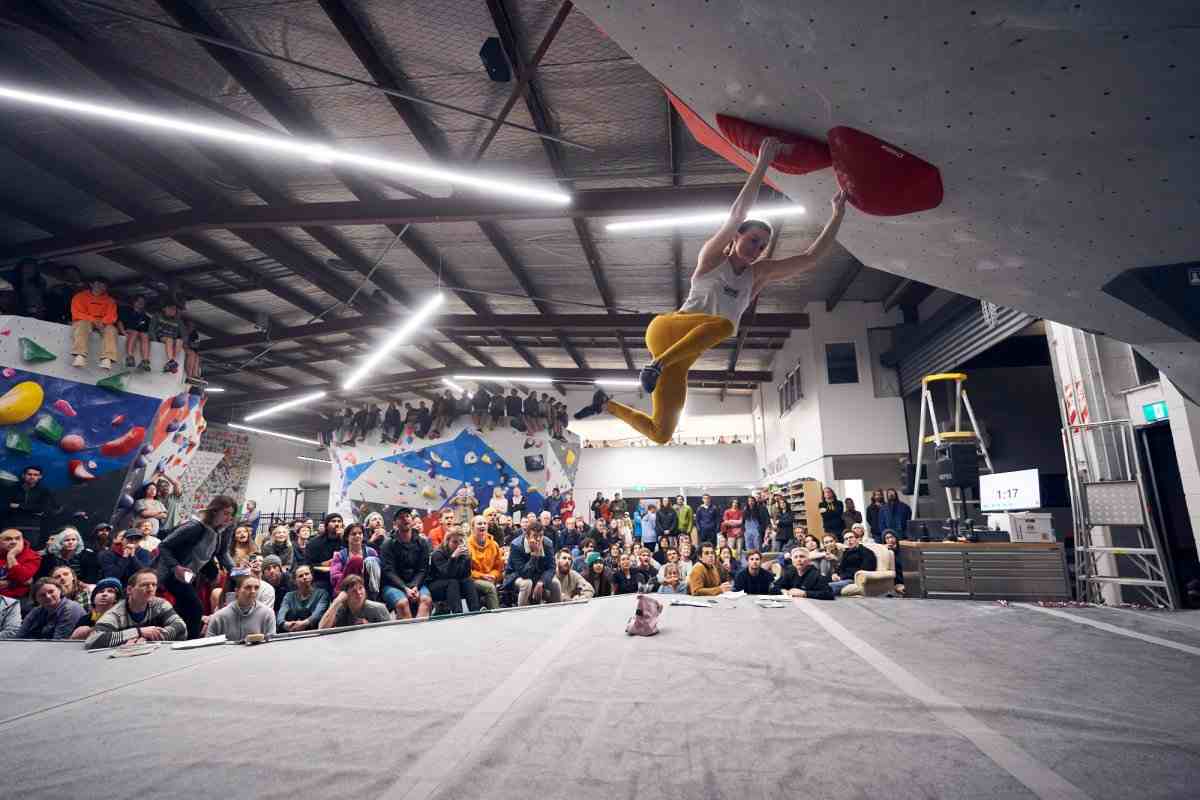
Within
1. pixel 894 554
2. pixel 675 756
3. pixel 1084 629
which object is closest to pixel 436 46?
pixel 675 756

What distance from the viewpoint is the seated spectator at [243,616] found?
336 cm

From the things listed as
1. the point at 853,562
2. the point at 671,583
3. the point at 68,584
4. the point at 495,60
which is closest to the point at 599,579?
the point at 671,583

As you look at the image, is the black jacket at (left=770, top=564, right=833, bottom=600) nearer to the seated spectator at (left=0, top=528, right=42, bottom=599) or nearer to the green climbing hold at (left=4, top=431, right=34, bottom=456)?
the seated spectator at (left=0, top=528, right=42, bottom=599)

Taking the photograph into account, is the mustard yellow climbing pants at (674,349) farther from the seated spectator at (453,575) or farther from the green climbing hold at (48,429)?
the green climbing hold at (48,429)

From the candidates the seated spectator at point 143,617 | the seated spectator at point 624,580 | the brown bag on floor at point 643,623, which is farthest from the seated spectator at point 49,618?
the seated spectator at point 624,580

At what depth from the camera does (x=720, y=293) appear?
2451mm

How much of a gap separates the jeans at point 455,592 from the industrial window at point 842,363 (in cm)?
763

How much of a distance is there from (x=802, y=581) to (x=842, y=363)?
6.00 metres

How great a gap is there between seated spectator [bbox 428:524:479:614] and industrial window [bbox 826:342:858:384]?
24.9 ft

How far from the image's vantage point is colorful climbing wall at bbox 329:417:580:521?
13.2 metres

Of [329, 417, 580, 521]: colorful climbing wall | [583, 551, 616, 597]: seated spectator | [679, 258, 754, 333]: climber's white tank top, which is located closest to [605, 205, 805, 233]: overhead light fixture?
[679, 258, 754, 333]: climber's white tank top

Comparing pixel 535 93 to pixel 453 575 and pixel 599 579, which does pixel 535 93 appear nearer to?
pixel 453 575

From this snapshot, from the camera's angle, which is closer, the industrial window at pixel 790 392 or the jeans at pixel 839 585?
the jeans at pixel 839 585

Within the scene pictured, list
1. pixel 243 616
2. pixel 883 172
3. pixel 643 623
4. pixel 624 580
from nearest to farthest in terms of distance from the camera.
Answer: pixel 883 172
pixel 643 623
pixel 243 616
pixel 624 580
